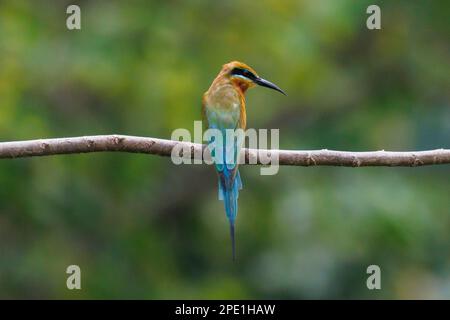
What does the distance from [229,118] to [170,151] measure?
0.96 meters

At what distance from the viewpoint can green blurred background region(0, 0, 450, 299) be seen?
8.24 meters

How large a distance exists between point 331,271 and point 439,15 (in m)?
3.05

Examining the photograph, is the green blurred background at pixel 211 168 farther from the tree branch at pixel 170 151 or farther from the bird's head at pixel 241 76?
the tree branch at pixel 170 151

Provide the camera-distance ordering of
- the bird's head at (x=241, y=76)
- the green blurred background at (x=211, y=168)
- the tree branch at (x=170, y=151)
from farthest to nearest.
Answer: the green blurred background at (x=211, y=168), the bird's head at (x=241, y=76), the tree branch at (x=170, y=151)

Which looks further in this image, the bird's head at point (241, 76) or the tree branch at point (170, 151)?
the bird's head at point (241, 76)

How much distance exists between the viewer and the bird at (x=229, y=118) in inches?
200

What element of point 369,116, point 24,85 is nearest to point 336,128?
point 369,116

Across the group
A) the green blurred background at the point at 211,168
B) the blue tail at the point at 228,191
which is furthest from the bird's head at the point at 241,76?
the green blurred background at the point at 211,168

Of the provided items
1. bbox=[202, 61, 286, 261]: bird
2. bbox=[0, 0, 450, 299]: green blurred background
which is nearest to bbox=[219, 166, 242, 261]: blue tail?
bbox=[202, 61, 286, 261]: bird

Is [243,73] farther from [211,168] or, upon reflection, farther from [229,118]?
[211,168]

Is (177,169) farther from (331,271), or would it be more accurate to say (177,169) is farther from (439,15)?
(439,15)

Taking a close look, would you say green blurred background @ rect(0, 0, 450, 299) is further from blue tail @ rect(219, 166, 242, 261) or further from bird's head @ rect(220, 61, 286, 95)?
blue tail @ rect(219, 166, 242, 261)

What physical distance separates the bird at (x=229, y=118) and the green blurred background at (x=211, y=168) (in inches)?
89.2

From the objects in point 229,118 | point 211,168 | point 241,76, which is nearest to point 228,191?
point 229,118
